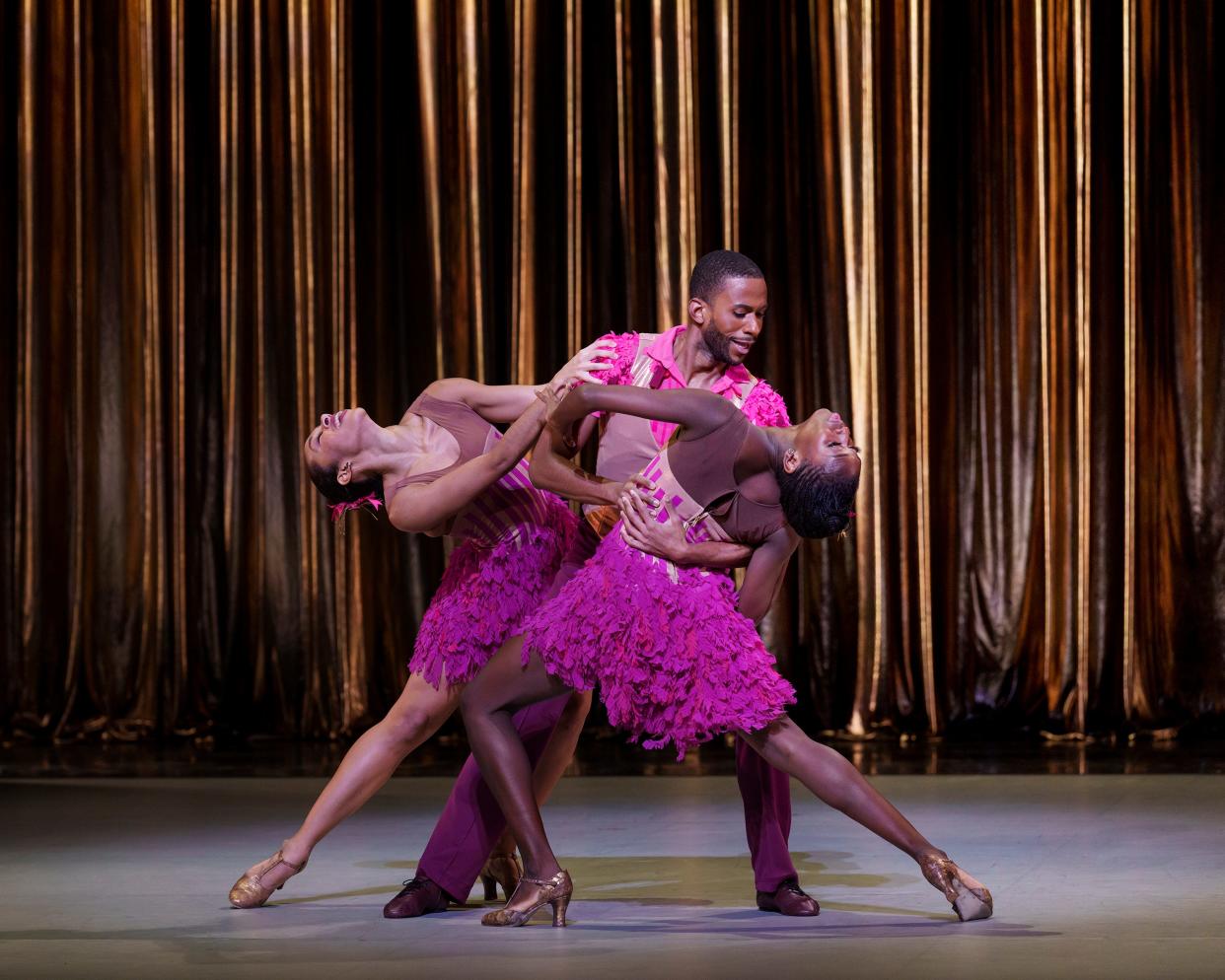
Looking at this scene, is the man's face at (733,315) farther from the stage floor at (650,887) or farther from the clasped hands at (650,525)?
the stage floor at (650,887)

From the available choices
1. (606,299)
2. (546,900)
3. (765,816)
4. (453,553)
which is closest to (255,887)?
(546,900)

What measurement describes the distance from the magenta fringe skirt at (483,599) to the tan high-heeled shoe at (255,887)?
1.37 feet

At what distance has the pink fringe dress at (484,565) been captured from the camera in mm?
3330

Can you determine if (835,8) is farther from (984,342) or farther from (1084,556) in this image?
(1084,556)

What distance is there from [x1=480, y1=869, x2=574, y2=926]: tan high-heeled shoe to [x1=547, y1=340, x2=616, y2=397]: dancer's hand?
828 mm

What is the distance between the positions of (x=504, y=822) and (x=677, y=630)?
57cm

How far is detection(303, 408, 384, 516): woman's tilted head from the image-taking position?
3.38 m

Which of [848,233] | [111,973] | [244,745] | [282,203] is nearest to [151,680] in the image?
[244,745]

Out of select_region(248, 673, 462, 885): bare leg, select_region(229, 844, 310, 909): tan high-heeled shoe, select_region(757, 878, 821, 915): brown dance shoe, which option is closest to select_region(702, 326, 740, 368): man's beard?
select_region(248, 673, 462, 885): bare leg

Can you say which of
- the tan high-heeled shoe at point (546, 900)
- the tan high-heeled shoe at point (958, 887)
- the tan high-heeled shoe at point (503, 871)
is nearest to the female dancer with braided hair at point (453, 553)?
the tan high-heeled shoe at point (503, 871)

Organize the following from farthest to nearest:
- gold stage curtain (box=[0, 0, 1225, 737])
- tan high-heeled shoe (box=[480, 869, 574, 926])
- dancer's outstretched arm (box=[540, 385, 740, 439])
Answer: gold stage curtain (box=[0, 0, 1225, 737]) < tan high-heeled shoe (box=[480, 869, 574, 926]) < dancer's outstretched arm (box=[540, 385, 740, 439])

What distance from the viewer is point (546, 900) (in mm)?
3119

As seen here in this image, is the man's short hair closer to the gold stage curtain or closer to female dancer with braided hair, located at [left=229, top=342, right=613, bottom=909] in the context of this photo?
female dancer with braided hair, located at [left=229, top=342, right=613, bottom=909]

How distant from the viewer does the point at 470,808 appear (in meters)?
3.34
